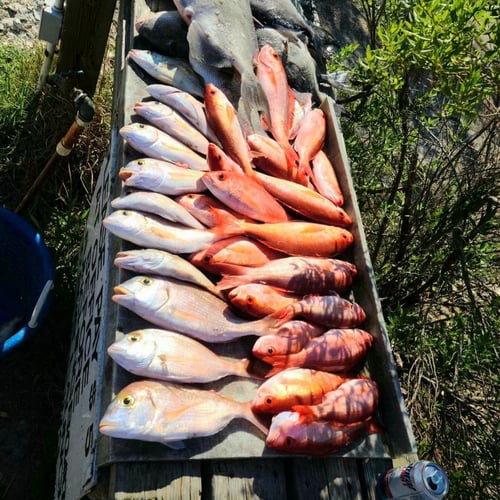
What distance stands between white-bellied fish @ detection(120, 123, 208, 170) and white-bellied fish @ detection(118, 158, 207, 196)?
80 mm

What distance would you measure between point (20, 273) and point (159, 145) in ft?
4.92

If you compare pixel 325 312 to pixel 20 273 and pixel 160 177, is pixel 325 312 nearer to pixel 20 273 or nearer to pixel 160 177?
pixel 160 177

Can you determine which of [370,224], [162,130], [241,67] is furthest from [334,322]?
[370,224]

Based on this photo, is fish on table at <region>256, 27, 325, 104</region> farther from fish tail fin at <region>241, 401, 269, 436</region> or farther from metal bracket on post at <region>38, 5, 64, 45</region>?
fish tail fin at <region>241, 401, 269, 436</region>

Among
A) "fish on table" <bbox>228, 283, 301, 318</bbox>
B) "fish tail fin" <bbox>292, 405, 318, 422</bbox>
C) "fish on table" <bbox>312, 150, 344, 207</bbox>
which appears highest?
"fish on table" <bbox>312, 150, 344, 207</bbox>

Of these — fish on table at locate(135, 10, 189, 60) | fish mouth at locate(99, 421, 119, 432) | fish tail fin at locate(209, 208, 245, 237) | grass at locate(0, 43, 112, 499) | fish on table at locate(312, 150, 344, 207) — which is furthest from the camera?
grass at locate(0, 43, 112, 499)

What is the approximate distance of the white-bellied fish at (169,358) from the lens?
6.23 ft

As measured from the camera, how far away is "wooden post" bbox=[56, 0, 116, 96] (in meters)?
3.38

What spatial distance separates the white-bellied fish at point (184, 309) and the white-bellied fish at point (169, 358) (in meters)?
0.05

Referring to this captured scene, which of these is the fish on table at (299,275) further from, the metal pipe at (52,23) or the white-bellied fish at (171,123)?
the metal pipe at (52,23)

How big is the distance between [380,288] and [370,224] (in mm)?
664

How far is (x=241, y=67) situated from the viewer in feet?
9.53

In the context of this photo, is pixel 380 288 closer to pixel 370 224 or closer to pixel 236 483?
pixel 370 224

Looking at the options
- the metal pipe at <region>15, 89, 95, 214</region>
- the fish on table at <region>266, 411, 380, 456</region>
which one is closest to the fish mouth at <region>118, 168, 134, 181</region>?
the metal pipe at <region>15, 89, 95, 214</region>
